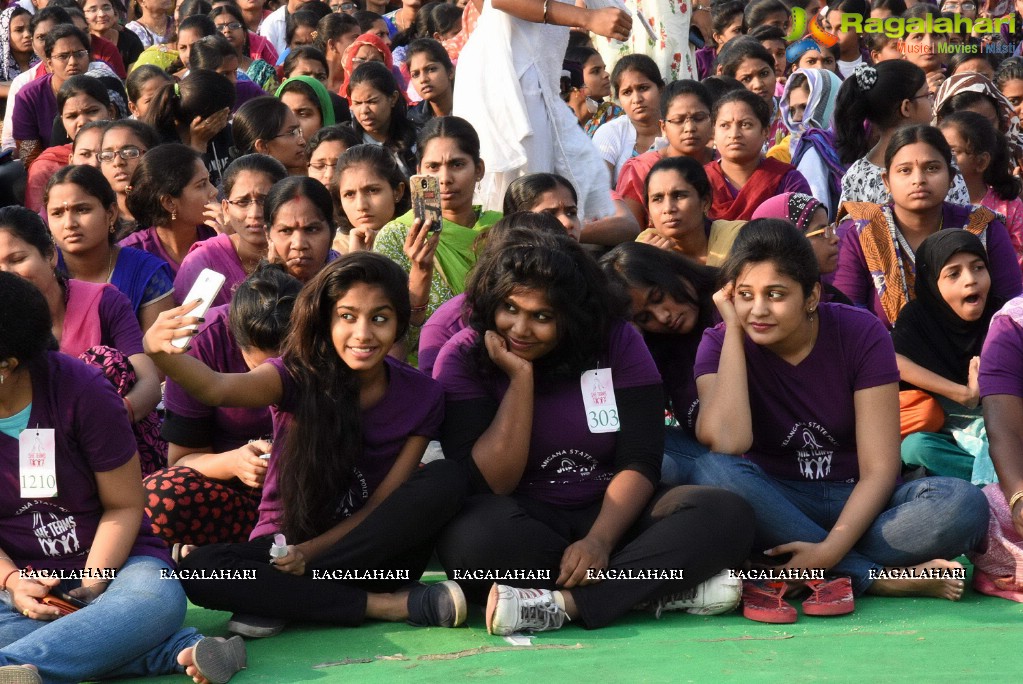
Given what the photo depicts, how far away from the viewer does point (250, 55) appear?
8703mm

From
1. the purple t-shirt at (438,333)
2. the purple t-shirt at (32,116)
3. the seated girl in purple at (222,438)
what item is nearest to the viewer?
the seated girl in purple at (222,438)

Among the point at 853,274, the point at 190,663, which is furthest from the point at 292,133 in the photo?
the point at 190,663

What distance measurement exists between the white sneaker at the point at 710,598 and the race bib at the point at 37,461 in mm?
1524

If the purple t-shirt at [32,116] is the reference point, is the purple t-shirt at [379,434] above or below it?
below

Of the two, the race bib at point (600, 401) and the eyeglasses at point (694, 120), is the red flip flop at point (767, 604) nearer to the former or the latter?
the race bib at point (600, 401)

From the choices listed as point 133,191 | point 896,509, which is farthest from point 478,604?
point 133,191

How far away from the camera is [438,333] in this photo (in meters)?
3.98

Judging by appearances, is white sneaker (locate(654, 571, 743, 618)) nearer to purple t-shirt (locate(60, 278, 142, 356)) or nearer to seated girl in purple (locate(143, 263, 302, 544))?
seated girl in purple (locate(143, 263, 302, 544))

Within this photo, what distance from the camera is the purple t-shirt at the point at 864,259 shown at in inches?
190

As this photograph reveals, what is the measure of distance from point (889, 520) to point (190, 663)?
184 centimetres

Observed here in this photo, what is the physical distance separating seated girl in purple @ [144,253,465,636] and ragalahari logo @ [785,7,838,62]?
18.2ft

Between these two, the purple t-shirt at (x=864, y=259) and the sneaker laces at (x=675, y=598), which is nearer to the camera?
the sneaker laces at (x=675, y=598)

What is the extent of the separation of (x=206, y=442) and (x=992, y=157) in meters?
3.69

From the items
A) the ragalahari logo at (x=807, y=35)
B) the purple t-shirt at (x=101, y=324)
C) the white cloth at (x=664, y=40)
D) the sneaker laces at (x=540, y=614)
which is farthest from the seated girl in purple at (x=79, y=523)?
the ragalahari logo at (x=807, y=35)
